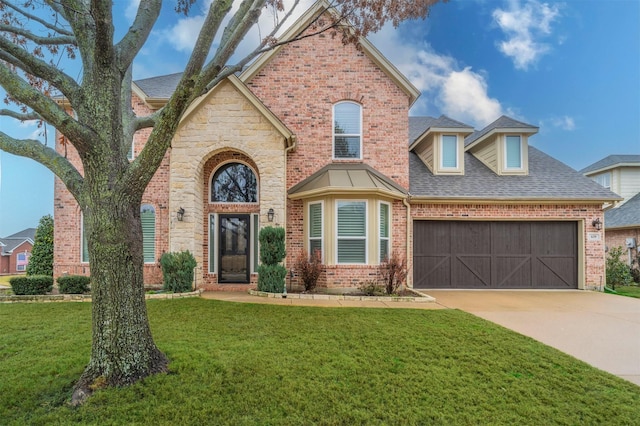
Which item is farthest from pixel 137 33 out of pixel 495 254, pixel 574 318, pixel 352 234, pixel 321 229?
pixel 495 254

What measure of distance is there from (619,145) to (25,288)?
32.2 meters

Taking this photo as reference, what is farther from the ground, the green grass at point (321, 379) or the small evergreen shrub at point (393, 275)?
the small evergreen shrub at point (393, 275)

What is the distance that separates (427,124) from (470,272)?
7.43 metres

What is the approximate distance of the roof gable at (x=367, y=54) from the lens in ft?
33.8

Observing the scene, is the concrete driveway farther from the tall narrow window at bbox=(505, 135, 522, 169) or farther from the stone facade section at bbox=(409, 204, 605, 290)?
the tall narrow window at bbox=(505, 135, 522, 169)

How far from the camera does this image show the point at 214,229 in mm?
10305

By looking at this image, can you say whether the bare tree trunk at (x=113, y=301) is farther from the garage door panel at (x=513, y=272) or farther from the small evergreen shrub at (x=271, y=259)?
Answer: the garage door panel at (x=513, y=272)

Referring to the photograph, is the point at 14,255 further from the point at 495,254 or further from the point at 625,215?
the point at 625,215

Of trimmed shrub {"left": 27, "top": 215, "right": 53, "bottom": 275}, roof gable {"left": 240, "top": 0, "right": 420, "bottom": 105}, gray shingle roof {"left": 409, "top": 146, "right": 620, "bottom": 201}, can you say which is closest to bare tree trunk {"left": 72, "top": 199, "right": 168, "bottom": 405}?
roof gable {"left": 240, "top": 0, "right": 420, "bottom": 105}

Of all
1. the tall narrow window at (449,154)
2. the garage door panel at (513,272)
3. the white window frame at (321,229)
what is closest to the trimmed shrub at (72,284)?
the white window frame at (321,229)

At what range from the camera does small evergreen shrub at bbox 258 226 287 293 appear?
884cm

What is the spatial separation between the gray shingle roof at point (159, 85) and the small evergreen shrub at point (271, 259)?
5858 millimetres

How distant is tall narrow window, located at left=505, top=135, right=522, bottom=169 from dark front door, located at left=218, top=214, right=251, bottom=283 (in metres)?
9.76

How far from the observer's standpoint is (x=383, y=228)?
998 centimetres
